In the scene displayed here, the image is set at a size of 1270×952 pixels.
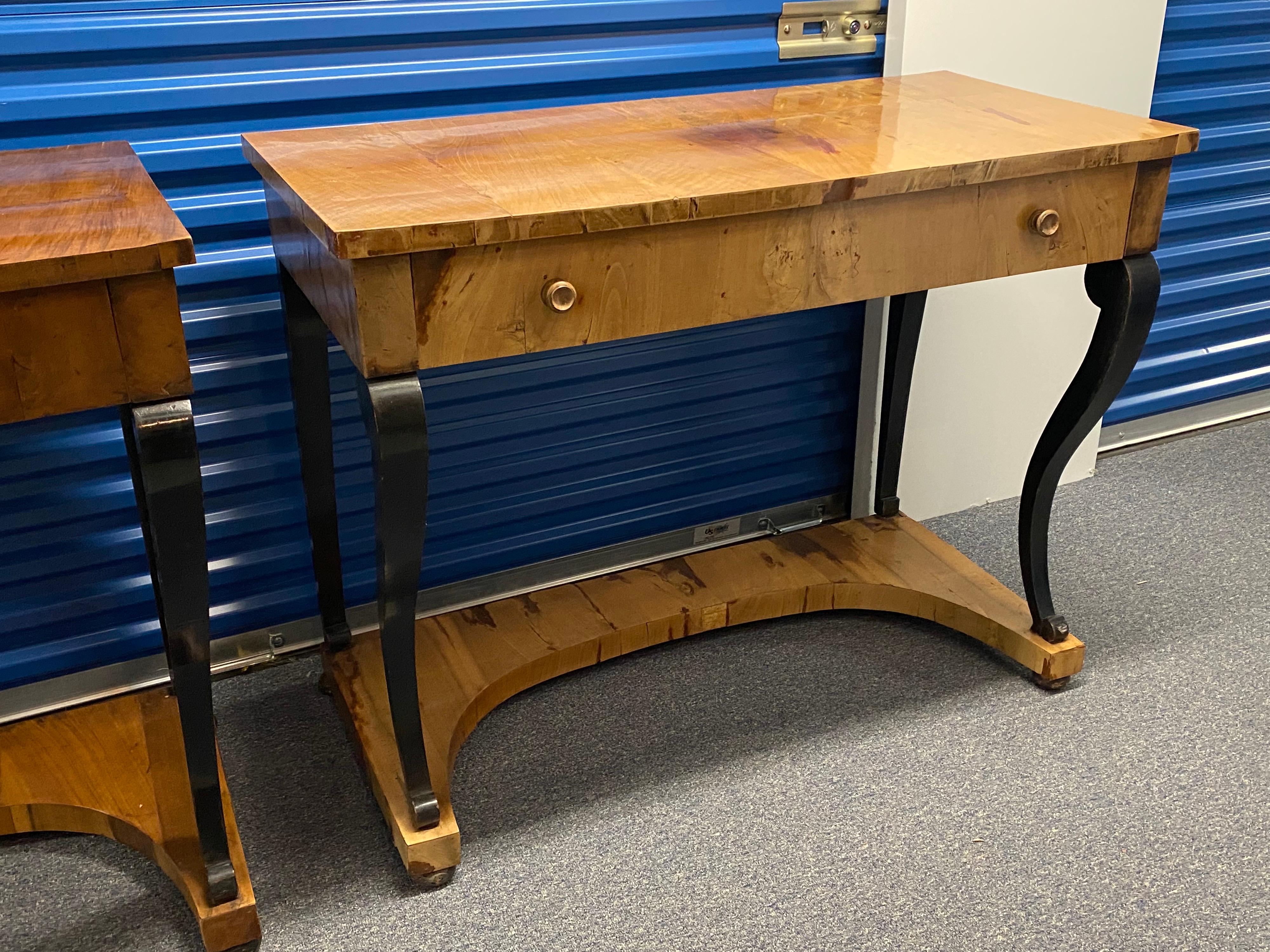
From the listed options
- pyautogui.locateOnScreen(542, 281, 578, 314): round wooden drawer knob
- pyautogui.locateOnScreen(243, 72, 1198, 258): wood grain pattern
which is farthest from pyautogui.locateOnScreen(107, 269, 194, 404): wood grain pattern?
pyautogui.locateOnScreen(542, 281, 578, 314): round wooden drawer knob

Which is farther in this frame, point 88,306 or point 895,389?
point 895,389

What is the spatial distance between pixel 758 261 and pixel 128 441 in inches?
29.4

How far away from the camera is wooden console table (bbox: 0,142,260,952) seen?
3.47 ft

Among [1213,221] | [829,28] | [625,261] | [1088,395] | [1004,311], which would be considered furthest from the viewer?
[1213,221]

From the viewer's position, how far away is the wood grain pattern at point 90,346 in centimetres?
105

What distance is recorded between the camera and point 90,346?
109 cm

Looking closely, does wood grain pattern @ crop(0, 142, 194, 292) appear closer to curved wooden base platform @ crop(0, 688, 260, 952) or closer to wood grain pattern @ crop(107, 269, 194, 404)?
wood grain pattern @ crop(107, 269, 194, 404)

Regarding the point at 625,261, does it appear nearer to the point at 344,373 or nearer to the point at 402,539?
the point at 402,539

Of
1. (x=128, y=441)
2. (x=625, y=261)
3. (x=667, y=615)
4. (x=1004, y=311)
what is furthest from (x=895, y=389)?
(x=128, y=441)

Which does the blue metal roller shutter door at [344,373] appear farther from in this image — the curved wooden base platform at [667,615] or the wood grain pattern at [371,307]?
the wood grain pattern at [371,307]

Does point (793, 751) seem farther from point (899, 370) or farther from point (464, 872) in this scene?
point (899, 370)

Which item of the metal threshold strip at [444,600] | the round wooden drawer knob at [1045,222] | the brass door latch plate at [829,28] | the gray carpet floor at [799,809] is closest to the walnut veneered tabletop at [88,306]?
the gray carpet floor at [799,809]

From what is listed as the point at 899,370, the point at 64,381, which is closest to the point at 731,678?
the point at 899,370

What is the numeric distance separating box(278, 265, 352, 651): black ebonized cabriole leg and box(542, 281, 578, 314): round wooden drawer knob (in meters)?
0.39
